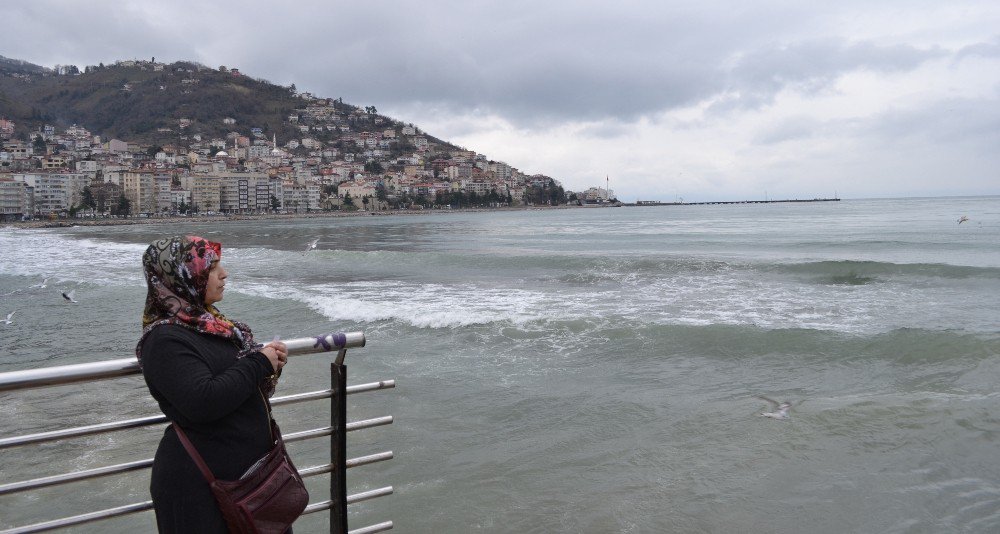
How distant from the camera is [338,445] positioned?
7.59 ft

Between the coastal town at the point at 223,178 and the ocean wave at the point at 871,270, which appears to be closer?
the ocean wave at the point at 871,270

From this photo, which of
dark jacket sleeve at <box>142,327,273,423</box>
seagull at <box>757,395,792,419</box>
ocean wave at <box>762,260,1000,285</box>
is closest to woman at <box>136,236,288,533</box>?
dark jacket sleeve at <box>142,327,273,423</box>

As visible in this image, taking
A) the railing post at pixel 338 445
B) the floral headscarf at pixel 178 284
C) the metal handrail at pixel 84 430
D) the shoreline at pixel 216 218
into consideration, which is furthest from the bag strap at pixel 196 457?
the shoreline at pixel 216 218

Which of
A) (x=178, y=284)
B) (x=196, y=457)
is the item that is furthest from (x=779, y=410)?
(x=178, y=284)

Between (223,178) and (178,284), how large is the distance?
5380 inches

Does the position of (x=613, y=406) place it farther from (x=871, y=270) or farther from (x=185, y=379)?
(x=871, y=270)

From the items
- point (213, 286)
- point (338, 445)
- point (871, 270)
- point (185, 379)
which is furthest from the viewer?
point (871, 270)

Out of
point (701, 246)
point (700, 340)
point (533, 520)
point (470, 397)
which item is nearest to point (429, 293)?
point (700, 340)

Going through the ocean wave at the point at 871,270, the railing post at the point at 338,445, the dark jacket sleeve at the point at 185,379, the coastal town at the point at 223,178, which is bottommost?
the ocean wave at the point at 871,270

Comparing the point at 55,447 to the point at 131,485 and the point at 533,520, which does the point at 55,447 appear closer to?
the point at 131,485

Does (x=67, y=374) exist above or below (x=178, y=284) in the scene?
below

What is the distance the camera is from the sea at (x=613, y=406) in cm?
399

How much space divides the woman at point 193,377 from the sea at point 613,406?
1.75ft

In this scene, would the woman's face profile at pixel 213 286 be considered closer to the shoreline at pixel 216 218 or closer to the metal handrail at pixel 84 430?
the metal handrail at pixel 84 430
